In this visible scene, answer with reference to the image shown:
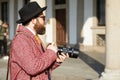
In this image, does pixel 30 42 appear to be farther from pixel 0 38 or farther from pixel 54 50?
pixel 0 38

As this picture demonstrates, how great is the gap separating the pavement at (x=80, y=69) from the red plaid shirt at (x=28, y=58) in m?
7.17

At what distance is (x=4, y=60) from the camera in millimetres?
15984

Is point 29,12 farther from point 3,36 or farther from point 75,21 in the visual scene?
point 75,21

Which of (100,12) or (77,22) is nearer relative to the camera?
(100,12)

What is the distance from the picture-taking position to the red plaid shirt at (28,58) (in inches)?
141

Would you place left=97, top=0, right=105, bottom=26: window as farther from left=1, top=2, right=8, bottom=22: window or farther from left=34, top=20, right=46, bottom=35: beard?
left=34, top=20, right=46, bottom=35: beard

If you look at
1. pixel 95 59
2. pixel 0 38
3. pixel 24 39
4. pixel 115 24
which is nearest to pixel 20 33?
pixel 24 39

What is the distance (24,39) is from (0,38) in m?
13.2

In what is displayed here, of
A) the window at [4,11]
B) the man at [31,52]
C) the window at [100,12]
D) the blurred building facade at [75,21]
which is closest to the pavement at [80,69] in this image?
the blurred building facade at [75,21]

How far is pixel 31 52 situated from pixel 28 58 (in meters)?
0.08

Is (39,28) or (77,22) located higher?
(77,22)

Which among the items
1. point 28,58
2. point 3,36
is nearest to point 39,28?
point 28,58

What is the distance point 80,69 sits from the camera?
504 inches

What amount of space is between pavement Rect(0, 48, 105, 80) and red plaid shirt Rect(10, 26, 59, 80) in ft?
23.5
